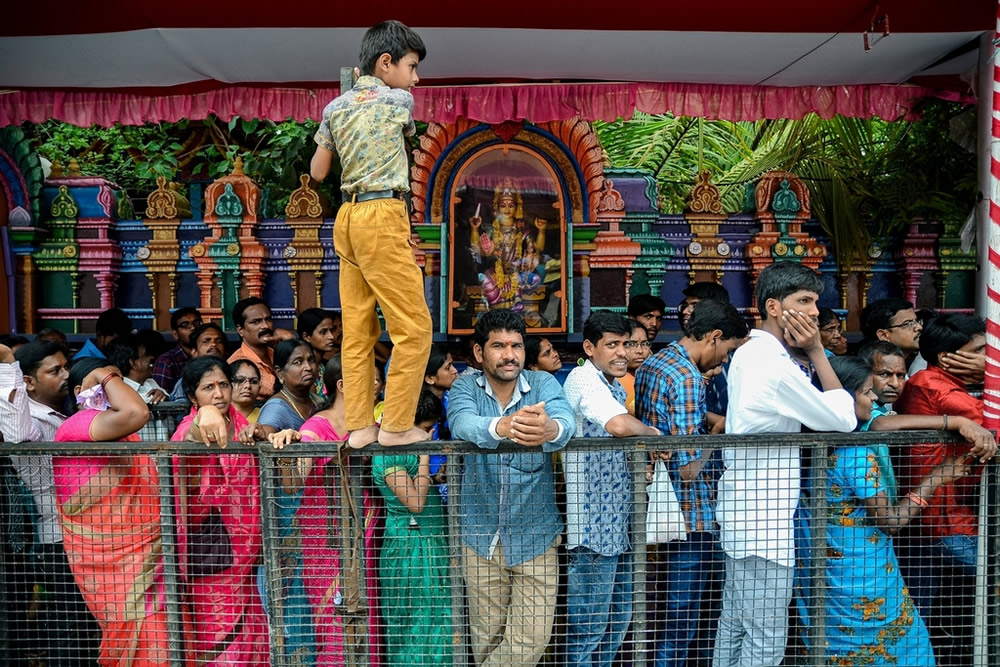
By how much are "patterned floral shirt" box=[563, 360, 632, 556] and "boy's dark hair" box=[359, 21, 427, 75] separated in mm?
1516

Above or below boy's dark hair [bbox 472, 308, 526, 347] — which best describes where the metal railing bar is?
below

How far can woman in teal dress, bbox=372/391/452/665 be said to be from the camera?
354cm

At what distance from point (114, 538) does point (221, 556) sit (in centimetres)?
42

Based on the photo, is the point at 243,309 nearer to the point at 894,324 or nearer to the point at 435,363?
the point at 435,363

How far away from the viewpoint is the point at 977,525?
3.53 m

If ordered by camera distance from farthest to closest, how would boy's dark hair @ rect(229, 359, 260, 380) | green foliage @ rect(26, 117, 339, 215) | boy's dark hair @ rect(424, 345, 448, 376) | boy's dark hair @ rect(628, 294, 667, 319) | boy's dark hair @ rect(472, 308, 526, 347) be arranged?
green foliage @ rect(26, 117, 339, 215) → boy's dark hair @ rect(628, 294, 667, 319) → boy's dark hair @ rect(424, 345, 448, 376) → boy's dark hair @ rect(229, 359, 260, 380) → boy's dark hair @ rect(472, 308, 526, 347)

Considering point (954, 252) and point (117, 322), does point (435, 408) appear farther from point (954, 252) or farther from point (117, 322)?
point (954, 252)

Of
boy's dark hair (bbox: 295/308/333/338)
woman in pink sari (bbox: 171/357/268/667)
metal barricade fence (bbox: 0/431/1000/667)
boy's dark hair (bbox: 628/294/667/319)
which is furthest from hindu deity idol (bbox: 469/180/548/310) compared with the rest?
woman in pink sari (bbox: 171/357/268/667)

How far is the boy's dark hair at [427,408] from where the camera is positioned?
4047mm

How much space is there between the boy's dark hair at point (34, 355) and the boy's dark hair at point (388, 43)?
6.65 ft

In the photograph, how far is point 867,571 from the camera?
356 centimetres

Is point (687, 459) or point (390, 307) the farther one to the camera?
point (687, 459)

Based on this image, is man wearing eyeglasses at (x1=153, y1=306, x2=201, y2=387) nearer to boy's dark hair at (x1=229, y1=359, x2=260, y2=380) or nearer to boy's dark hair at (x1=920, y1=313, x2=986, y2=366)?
boy's dark hair at (x1=229, y1=359, x2=260, y2=380)

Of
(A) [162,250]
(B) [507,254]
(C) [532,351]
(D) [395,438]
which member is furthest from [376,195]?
(A) [162,250]
